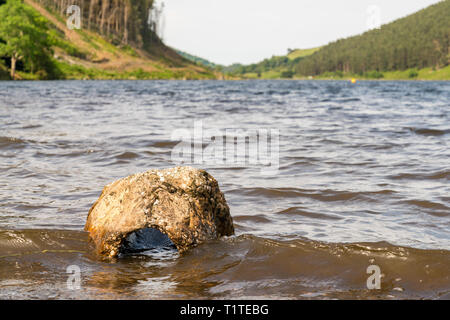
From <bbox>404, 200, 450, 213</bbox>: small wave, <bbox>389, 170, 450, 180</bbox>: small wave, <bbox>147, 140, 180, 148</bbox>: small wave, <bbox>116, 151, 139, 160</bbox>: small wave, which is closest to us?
<bbox>404, 200, 450, 213</bbox>: small wave

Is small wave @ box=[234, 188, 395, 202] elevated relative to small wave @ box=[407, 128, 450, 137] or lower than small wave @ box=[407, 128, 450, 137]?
lower

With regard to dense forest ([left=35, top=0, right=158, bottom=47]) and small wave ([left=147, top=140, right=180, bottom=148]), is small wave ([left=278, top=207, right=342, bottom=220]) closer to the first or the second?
small wave ([left=147, top=140, right=180, bottom=148])

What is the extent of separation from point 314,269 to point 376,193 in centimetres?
311

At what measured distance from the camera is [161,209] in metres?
4.63

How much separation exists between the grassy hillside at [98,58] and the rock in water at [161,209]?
217 feet

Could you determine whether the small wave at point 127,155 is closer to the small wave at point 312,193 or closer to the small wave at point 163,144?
the small wave at point 163,144

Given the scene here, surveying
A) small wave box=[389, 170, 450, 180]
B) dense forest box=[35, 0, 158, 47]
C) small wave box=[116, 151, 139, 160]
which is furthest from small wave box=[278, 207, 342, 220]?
dense forest box=[35, 0, 158, 47]

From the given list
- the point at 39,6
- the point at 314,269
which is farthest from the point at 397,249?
the point at 39,6

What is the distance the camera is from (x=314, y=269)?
4.33 metres

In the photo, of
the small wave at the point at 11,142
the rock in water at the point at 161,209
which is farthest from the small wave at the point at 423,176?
the small wave at the point at 11,142

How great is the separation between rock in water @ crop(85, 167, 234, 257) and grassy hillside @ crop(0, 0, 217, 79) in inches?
2603

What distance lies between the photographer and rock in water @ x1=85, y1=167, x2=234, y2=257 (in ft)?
15.0

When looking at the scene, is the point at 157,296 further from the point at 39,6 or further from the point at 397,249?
the point at 39,6

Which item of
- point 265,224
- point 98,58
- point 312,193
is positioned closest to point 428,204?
point 312,193
